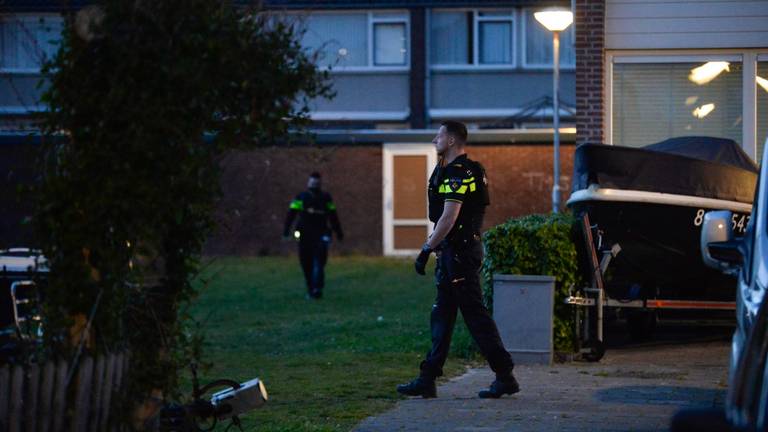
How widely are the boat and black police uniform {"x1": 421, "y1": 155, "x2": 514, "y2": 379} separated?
2.94 m

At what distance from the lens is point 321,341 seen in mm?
14492

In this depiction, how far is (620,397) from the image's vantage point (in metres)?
9.57

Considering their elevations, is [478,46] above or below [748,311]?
above

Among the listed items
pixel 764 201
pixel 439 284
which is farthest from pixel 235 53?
pixel 439 284

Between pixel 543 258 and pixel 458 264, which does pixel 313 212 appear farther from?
pixel 458 264

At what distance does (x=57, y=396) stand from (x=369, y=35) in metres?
29.9

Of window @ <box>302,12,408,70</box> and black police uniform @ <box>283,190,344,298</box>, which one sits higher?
window @ <box>302,12,408,70</box>

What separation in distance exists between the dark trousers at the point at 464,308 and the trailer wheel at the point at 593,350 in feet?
8.87

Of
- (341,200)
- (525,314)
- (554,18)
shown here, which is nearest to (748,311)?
(525,314)

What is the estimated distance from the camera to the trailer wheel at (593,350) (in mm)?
11820

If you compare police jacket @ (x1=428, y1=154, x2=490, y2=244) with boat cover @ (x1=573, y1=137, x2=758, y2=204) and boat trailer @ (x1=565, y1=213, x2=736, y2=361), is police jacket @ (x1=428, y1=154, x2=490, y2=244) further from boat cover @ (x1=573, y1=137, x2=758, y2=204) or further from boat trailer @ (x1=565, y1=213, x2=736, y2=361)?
boat cover @ (x1=573, y1=137, x2=758, y2=204)

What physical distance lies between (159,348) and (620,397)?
4549 millimetres

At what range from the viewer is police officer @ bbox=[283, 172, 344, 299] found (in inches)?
805

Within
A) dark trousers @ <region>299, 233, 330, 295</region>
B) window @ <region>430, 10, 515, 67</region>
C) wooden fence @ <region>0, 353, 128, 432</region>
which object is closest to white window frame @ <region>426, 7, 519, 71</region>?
window @ <region>430, 10, 515, 67</region>
